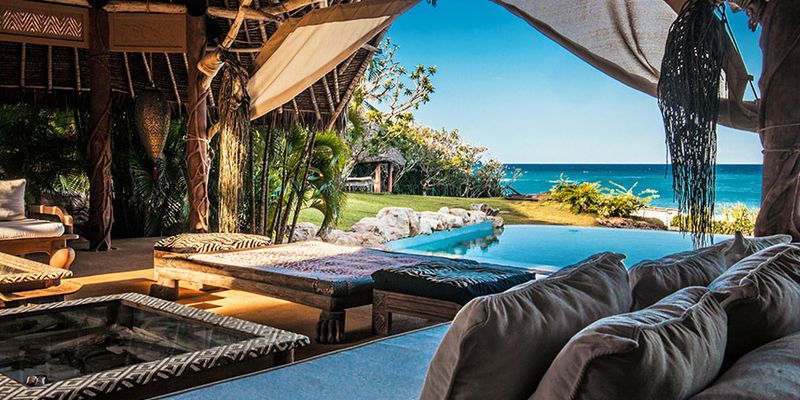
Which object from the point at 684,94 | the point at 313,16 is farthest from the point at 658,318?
the point at 313,16

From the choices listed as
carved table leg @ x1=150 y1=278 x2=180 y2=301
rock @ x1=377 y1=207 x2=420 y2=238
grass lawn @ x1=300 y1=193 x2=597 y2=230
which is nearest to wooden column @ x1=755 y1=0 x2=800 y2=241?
carved table leg @ x1=150 y1=278 x2=180 y2=301

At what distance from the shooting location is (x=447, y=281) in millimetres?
2924

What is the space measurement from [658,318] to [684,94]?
5.16 feet

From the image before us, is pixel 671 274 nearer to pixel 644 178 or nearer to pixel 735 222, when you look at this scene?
pixel 735 222

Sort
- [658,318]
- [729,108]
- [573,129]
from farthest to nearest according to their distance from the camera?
[573,129] → [729,108] → [658,318]

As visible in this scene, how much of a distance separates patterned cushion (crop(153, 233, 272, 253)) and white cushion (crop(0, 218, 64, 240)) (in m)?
1.20

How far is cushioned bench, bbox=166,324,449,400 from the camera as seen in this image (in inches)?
63.8

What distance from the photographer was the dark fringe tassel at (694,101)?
220 centimetres

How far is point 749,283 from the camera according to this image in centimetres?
105

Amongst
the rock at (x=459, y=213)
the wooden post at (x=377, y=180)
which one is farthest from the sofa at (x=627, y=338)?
the wooden post at (x=377, y=180)

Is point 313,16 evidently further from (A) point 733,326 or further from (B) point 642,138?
(B) point 642,138

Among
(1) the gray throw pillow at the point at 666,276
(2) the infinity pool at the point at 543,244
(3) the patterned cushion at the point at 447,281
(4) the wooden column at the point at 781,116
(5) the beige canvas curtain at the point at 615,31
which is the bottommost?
(2) the infinity pool at the point at 543,244

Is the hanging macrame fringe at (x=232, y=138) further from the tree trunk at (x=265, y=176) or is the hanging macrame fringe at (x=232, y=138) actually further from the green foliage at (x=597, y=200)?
the green foliage at (x=597, y=200)

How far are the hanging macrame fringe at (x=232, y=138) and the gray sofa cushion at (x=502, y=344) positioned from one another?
437cm
